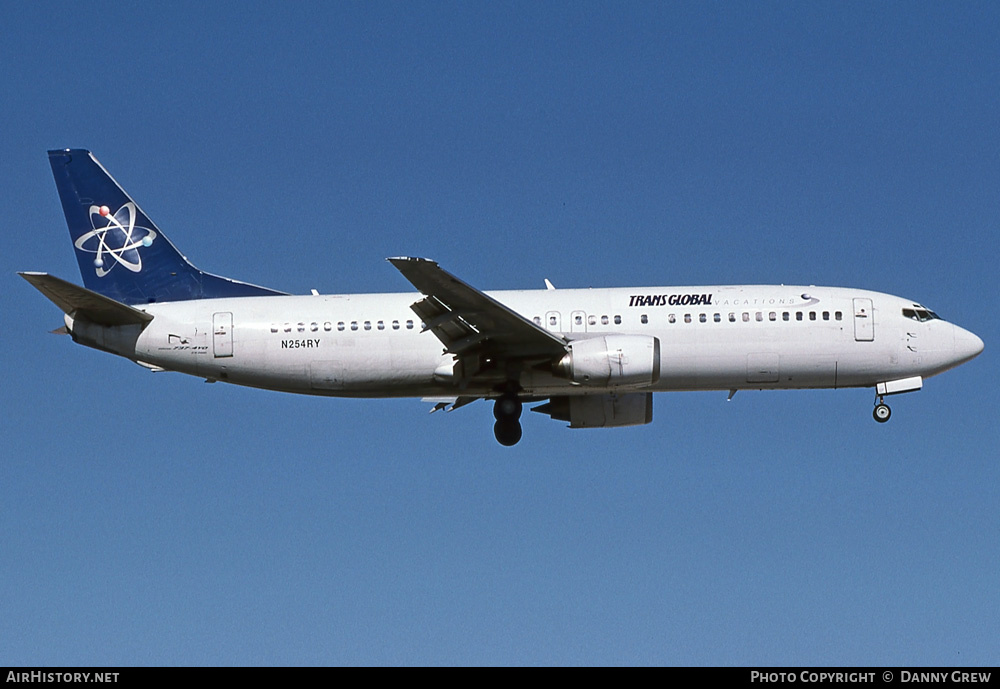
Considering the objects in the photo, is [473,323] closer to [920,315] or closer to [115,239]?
[115,239]

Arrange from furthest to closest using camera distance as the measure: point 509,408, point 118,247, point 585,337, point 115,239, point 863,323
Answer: point 115,239
point 118,247
point 509,408
point 863,323
point 585,337

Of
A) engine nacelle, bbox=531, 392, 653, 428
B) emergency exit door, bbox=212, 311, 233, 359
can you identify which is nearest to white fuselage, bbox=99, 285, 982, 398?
emergency exit door, bbox=212, 311, 233, 359

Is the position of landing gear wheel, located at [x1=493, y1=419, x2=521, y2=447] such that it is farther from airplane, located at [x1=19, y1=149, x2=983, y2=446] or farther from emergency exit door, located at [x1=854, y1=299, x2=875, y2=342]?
emergency exit door, located at [x1=854, y1=299, x2=875, y2=342]

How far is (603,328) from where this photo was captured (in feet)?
117

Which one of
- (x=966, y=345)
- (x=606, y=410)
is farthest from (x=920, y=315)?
(x=606, y=410)

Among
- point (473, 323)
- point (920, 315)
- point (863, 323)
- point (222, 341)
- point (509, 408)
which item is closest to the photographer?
point (473, 323)

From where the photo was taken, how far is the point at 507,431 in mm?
36406

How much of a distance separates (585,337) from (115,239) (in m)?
14.0

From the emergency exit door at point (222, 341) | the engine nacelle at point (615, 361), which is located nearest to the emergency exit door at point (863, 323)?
the engine nacelle at point (615, 361)

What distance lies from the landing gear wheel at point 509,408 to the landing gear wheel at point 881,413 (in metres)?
9.81

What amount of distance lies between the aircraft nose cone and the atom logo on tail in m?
23.0

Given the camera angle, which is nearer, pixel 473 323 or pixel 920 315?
pixel 473 323

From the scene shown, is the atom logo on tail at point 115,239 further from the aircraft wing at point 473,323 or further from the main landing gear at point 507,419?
the main landing gear at point 507,419
